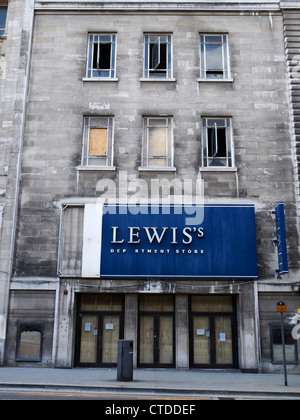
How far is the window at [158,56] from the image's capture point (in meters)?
18.4

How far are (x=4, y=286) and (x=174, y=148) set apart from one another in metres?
8.78

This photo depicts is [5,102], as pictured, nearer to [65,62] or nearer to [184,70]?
[65,62]

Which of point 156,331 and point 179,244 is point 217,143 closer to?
point 179,244

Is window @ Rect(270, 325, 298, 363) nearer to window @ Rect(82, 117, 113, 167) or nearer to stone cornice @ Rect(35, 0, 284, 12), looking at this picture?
window @ Rect(82, 117, 113, 167)

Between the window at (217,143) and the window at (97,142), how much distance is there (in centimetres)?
403

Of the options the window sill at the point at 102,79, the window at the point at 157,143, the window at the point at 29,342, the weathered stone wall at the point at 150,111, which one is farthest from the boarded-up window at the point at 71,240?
the window sill at the point at 102,79

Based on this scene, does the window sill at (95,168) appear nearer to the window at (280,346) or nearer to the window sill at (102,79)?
the window sill at (102,79)

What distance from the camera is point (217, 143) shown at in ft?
57.9

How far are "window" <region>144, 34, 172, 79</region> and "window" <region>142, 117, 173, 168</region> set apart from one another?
2133mm

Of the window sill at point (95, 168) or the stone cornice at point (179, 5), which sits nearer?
the window sill at point (95, 168)

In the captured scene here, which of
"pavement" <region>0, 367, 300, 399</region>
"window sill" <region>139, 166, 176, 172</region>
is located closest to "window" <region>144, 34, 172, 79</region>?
"window sill" <region>139, 166, 176, 172</region>

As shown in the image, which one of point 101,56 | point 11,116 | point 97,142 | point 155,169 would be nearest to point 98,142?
point 97,142

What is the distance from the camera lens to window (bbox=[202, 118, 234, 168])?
57.4ft

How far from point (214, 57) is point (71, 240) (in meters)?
10.3
